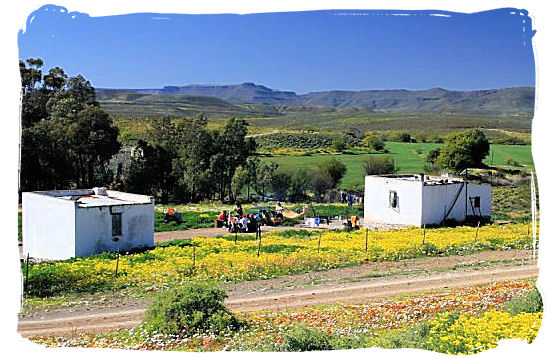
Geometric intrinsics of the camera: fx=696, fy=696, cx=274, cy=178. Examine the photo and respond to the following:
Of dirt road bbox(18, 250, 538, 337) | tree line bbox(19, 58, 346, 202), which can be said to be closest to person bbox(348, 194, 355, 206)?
tree line bbox(19, 58, 346, 202)

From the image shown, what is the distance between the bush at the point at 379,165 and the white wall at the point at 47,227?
9373 mm

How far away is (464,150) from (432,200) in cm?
688

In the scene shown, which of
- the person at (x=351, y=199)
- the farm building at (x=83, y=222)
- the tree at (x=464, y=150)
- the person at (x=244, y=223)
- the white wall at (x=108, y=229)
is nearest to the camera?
the farm building at (x=83, y=222)

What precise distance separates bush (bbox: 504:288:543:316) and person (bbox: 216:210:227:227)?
10.2m

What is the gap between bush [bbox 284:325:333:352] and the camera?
15.6 ft

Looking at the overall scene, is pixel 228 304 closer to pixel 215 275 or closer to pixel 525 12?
pixel 215 275

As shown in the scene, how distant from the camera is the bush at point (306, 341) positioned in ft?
15.6

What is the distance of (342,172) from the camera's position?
2102cm

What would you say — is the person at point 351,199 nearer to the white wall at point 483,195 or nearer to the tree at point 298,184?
the tree at point 298,184

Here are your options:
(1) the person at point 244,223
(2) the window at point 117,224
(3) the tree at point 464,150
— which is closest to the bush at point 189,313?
(3) the tree at point 464,150

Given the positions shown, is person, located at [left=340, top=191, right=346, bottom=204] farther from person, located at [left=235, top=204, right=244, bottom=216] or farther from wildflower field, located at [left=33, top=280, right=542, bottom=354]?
wildflower field, located at [left=33, top=280, right=542, bottom=354]

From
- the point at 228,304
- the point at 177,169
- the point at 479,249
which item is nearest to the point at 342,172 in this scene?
the point at 479,249

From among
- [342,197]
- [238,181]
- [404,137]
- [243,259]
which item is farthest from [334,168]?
[243,259]

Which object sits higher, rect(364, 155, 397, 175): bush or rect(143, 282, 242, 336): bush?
rect(364, 155, 397, 175): bush
